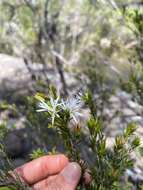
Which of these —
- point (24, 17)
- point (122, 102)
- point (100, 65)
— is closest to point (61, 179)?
point (122, 102)

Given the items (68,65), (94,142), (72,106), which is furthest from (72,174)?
(68,65)

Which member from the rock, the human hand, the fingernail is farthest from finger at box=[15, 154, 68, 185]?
the rock

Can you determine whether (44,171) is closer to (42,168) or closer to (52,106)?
(42,168)

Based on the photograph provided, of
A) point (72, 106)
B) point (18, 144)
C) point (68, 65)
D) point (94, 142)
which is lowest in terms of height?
point (18, 144)

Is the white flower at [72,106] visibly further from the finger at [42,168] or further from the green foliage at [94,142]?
the finger at [42,168]

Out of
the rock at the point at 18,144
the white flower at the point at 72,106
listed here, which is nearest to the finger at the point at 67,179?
the white flower at the point at 72,106

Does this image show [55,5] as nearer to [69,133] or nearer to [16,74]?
[16,74]
